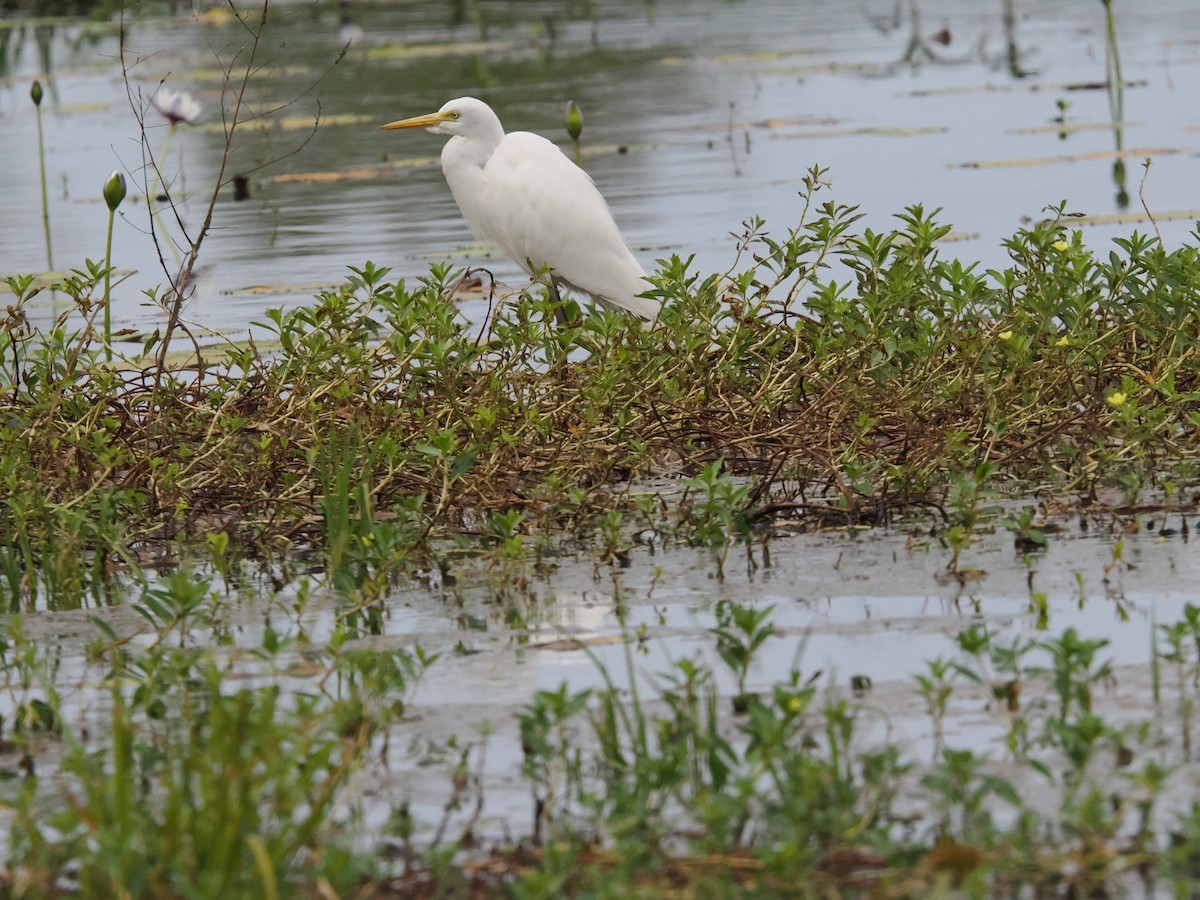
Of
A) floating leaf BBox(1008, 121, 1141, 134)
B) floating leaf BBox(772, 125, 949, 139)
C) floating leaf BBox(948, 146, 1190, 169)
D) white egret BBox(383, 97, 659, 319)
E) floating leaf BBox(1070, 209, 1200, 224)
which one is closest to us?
white egret BBox(383, 97, 659, 319)

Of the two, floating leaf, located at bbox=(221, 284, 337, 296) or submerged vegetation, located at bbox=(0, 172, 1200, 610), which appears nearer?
submerged vegetation, located at bbox=(0, 172, 1200, 610)

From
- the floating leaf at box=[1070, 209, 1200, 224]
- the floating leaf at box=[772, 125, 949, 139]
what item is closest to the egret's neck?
the floating leaf at box=[1070, 209, 1200, 224]

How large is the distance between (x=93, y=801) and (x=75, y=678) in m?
1.03

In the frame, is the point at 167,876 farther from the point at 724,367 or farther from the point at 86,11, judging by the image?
the point at 86,11

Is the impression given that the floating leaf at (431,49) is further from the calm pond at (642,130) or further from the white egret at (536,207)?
the white egret at (536,207)

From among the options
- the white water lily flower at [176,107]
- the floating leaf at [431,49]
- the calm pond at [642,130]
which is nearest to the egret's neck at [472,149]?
the calm pond at [642,130]

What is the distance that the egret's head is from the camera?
22.1 feet

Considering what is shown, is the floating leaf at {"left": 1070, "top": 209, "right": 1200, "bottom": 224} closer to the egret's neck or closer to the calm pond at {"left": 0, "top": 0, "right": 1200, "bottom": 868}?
the calm pond at {"left": 0, "top": 0, "right": 1200, "bottom": 868}

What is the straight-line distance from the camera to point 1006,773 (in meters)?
2.60

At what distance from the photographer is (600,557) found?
148 inches

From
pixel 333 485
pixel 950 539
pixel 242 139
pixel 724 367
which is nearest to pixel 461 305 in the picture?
pixel 724 367

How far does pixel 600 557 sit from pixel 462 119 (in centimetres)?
338

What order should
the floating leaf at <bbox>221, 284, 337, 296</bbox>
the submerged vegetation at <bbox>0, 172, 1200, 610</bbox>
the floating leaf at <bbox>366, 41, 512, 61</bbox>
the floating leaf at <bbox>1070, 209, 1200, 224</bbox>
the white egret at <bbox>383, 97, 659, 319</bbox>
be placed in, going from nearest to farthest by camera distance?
the submerged vegetation at <bbox>0, 172, 1200, 610</bbox> → the white egret at <bbox>383, 97, 659, 319</bbox> → the floating leaf at <bbox>221, 284, 337, 296</bbox> → the floating leaf at <bbox>1070, 209, 1200, 224</bbox> → the floating leaf at <bbox>366, 41, 512, 61</bbox>

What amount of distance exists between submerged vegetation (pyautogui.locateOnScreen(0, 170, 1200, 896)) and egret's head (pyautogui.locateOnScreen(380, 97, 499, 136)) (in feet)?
3.63
